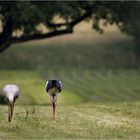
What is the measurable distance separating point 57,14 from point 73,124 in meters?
18.0

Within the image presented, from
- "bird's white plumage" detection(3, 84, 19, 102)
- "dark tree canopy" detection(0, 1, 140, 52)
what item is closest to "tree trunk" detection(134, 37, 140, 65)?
"dark tree canopy" detection(0, 1, 140, 52)

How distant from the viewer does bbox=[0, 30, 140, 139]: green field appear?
20.4 metres

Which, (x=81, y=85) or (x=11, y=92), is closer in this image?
(x=11, y=92)

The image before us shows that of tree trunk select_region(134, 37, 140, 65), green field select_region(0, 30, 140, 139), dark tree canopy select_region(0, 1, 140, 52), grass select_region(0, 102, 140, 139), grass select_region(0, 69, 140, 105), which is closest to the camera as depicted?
grass select_region(0, 102, 140, 139)

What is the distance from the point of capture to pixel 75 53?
69688 mm

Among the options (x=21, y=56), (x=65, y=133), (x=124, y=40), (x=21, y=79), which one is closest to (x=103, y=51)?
(x=124, y=40)

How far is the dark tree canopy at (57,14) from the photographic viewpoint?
36.8m

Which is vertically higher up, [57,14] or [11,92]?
[57,14]

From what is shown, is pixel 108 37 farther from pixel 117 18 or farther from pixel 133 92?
pixel 117 18

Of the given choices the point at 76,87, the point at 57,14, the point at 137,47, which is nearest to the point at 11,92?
the point at 57,14

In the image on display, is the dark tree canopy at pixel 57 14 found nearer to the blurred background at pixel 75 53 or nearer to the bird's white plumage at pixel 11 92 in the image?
the blurred background at pixel 75 53

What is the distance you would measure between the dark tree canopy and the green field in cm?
488

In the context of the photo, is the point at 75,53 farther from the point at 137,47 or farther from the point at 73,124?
the point at 73,124

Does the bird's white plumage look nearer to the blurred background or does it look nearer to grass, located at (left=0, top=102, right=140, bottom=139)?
grass, located at (left=0, top=102, right=140, bottom=139)
